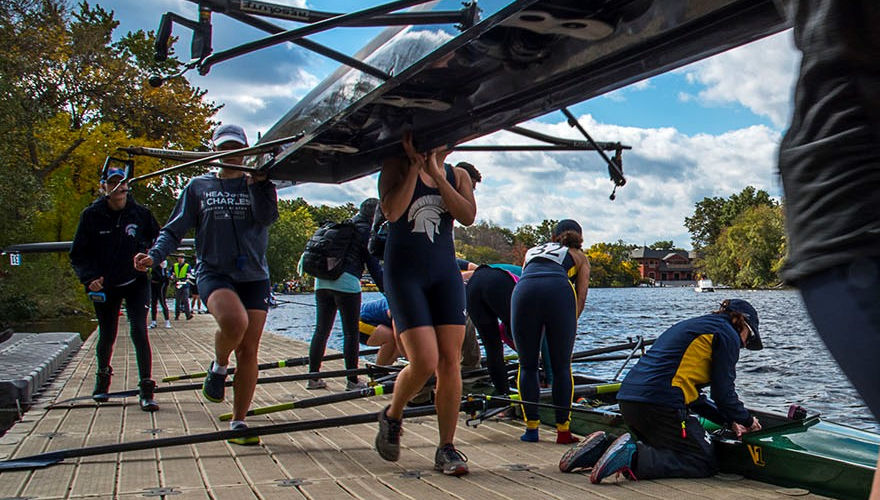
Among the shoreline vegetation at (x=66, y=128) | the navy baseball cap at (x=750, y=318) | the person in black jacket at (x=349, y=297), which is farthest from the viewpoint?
the shoreline vegetation at (x=66, y=128)

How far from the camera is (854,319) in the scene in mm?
1193

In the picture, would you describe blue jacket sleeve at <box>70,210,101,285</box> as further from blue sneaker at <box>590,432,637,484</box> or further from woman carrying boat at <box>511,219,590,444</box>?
blue sneaker at <box>590,432,637,484</box>

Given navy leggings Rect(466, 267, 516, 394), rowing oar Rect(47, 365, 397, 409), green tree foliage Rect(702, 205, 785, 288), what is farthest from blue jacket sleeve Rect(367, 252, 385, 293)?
green tree foliage Rect(702, 205, 785, 288)

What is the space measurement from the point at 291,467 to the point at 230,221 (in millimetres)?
1860

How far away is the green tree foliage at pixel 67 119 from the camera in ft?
85.3

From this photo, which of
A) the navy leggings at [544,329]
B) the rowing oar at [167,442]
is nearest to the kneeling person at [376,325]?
the navy leggings at [544,329]

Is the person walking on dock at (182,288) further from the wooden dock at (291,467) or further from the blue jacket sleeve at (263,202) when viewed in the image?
the blue jacket sleeve at (263,202)

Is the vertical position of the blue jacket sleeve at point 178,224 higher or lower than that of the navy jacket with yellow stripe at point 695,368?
higher

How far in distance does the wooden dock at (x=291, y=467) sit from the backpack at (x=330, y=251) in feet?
4.97

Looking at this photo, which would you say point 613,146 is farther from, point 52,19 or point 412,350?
point 52,19

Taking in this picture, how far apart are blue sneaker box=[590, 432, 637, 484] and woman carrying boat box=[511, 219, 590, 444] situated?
1.27 meters

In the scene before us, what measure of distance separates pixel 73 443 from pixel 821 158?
5661 millimetres

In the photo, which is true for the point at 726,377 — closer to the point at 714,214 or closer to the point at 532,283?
the point at 532,283

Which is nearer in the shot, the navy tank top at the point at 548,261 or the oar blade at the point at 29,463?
the oar blade at the point at 29,463
